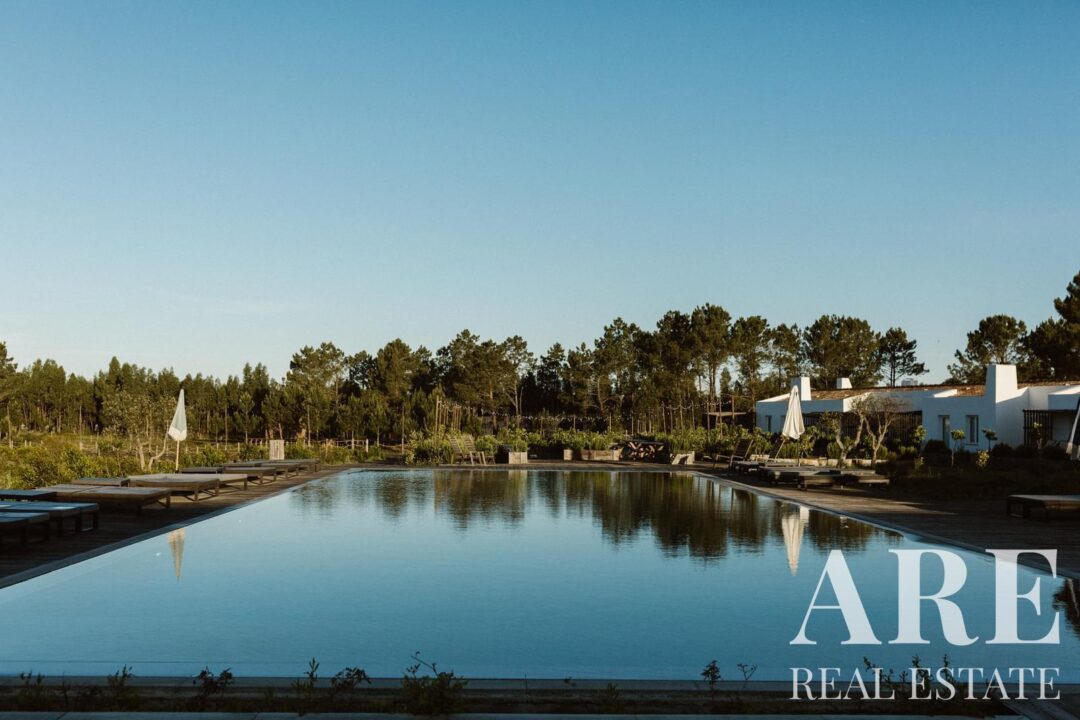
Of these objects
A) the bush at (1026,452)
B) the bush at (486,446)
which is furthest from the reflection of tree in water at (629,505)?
the bush at (1026,452)

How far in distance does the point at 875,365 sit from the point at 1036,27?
4553 cm

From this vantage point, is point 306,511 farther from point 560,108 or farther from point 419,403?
point 419,403

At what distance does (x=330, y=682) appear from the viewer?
14.3 ft

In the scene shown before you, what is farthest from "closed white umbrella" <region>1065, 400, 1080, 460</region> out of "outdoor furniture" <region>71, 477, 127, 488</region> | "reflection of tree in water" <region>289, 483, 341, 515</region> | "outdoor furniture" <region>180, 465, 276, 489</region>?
"outdoor furniture" <region>180, 465, 276, 489</region>

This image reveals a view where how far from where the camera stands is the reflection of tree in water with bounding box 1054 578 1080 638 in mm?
5860

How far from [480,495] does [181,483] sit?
16.9ft

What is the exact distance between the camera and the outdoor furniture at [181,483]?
530 inches

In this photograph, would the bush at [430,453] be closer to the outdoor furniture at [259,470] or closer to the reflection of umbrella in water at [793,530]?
the outdoor furniture at [259,470]

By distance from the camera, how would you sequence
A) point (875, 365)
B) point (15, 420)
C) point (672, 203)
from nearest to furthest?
point (672, 203)
point (15, 420)
point (875, 365)

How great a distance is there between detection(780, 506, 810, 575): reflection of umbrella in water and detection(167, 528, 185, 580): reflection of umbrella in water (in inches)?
230

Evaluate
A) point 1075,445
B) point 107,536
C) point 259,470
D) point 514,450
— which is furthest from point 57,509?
point 514,450

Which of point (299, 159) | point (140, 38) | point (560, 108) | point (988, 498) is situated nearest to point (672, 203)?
point (560, 108)

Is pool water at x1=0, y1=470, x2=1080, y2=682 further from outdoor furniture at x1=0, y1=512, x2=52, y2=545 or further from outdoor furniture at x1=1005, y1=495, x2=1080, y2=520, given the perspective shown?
outdoor furniture at x1=1005, y1=495, x2=1080, y2=520

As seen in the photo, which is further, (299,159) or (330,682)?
(299,159)
